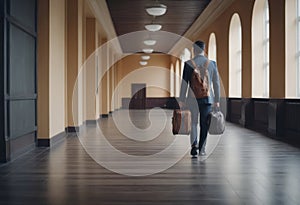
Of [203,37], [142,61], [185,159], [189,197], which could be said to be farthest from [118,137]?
[142,61]

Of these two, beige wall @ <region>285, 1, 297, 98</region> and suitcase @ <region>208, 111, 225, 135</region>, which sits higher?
beige wall @ <region>285, 1, 297, 98</region>

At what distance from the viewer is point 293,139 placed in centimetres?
823

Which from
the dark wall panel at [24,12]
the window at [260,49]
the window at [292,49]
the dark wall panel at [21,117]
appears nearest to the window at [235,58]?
the window at [260,49]

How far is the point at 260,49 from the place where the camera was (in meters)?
11.4

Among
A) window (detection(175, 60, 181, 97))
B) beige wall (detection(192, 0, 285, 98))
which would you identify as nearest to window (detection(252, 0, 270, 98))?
beige wall (detection(192, 0, 285, 98))

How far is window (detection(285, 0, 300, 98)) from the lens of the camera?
8622 mm

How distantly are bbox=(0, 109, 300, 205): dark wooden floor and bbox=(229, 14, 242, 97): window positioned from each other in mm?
8122

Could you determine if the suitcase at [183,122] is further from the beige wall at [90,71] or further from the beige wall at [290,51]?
the beige wall at [90,71]

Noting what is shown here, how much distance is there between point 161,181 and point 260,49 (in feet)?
26.7

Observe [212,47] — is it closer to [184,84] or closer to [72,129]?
[72,129]

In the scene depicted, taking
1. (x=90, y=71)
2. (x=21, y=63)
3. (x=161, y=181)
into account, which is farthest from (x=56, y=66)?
(x=90, y=71)

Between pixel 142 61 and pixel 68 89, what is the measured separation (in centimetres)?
1842

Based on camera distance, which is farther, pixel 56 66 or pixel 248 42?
pixel 248 42

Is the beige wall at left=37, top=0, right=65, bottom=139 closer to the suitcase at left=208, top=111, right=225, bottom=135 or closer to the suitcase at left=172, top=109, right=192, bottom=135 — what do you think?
the suitcase at left=172, top=109, right=192, bottom=135
